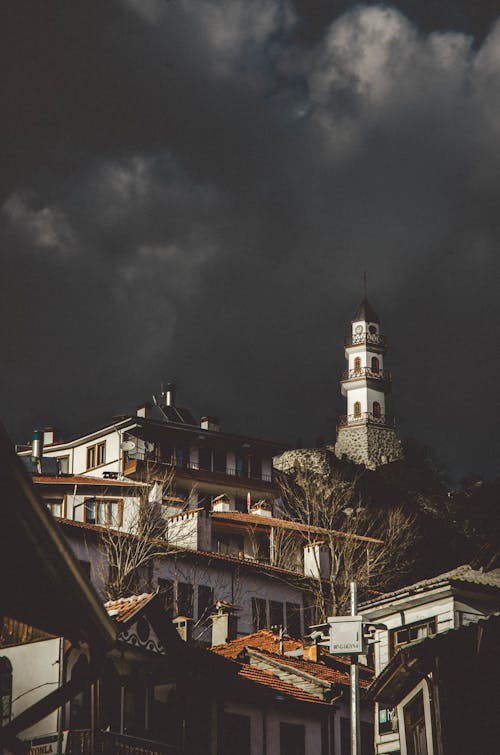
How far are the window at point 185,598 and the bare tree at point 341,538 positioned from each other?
6433 mm

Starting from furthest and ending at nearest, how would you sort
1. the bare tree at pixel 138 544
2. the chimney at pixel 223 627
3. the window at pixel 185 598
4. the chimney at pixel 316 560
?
1. the chimney at pixel 316 560
2. the window at pixel 185 598
3. the bare tree at pixel 138 544
4. the chimney at pixel 223 627

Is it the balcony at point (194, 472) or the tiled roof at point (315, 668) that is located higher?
the balcony at point (194, 472)

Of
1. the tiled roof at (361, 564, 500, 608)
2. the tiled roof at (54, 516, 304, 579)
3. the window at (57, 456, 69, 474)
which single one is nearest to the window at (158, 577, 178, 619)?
the tiled roof at (54, 516, 304, 579)

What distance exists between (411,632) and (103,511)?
3272cm

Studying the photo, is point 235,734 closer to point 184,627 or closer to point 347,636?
point 184,627

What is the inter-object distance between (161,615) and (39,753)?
4371 mm

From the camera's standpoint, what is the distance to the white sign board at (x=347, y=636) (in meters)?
20.4

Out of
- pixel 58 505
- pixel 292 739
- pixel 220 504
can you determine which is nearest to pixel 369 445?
pixel 220 504

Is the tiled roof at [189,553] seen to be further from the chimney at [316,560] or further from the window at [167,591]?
the chimney at [316,560]

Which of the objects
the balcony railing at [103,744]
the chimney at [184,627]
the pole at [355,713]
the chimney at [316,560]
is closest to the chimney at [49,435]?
the chimney at [316,560]

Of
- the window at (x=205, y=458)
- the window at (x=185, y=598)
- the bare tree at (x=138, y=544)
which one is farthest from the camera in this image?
the window at (x=205, y=458)

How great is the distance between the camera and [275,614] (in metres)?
51.6

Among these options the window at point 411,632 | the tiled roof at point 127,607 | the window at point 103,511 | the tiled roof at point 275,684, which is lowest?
the tiled roof at point 275,684

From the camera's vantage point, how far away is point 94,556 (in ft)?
156
